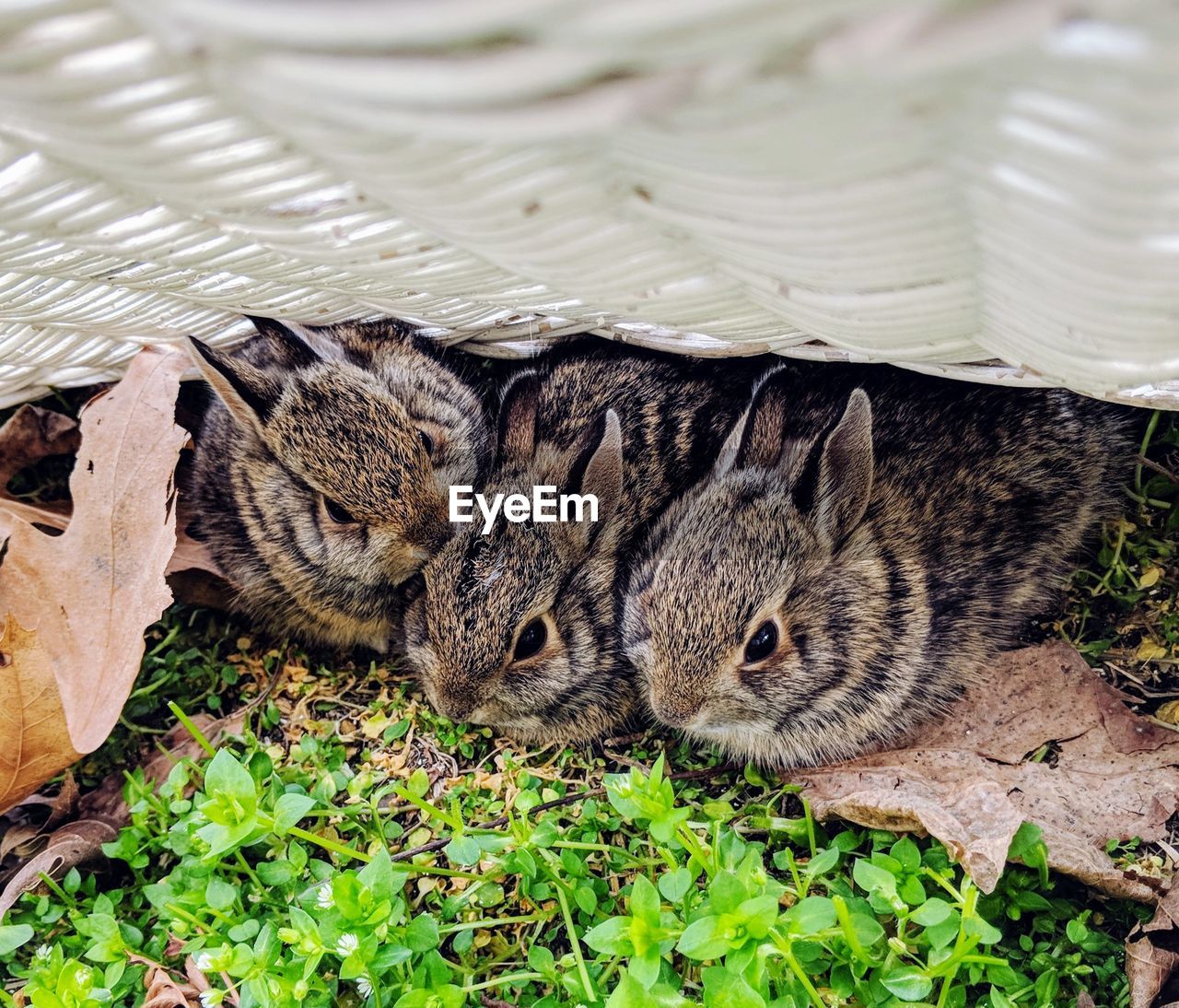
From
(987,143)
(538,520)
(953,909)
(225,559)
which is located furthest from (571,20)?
(225,559)

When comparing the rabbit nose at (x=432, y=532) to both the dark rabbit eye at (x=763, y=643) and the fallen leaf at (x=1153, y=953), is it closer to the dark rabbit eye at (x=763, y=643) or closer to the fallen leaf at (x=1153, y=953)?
the dark rabbit eye at (x=763, y=643)

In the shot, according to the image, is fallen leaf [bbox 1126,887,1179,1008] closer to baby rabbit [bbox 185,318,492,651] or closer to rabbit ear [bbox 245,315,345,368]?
baby rabbit [bbox 185,318,492,651]

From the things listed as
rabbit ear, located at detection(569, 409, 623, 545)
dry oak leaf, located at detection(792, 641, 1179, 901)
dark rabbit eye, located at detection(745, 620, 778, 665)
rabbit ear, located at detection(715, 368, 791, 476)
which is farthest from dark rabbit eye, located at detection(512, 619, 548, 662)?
dry oak leaf, located at detection(792, 641, 1179, 901)

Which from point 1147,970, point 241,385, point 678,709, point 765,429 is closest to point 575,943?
point 678,709

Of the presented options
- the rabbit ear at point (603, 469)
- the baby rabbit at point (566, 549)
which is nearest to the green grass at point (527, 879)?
the baby rabbit at point (566, 549)

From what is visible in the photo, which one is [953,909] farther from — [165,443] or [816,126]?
[165,443]

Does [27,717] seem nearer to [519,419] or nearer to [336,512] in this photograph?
[336,512]

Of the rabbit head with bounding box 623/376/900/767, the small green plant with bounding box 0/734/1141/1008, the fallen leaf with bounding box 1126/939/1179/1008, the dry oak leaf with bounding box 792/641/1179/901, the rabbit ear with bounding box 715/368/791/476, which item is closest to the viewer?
the small green plant with bounding box 0/734/1141/1008
